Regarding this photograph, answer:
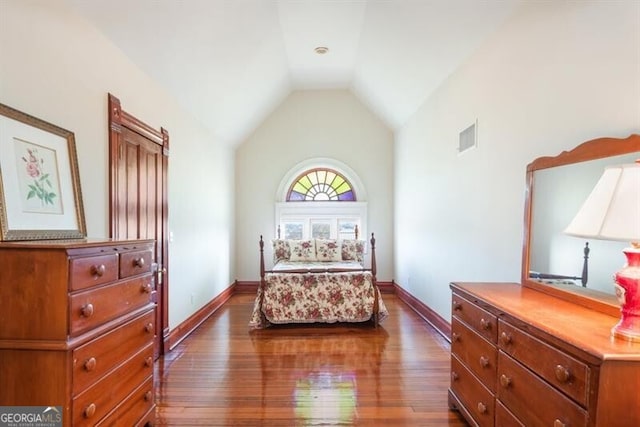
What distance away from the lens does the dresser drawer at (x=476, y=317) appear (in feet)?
6.06

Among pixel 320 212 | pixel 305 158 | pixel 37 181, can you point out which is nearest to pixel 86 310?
pixel 37 181

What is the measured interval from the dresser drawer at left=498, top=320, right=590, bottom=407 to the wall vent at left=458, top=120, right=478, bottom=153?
2.01 meters

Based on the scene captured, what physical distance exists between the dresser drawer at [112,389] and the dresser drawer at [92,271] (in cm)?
46

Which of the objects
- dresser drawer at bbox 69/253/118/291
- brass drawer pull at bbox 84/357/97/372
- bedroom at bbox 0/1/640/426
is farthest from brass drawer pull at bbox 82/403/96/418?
bedroom at bbox 0/1/640/426

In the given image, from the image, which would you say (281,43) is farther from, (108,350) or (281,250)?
(108,350)

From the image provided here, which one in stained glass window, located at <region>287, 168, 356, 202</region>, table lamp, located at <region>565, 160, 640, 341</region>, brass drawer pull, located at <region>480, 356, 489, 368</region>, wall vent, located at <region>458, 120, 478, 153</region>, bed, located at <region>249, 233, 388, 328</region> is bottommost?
bed, located at <region>249, 233, 388, 328</region>

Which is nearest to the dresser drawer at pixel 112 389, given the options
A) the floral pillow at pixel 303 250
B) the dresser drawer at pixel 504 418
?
the dresser drawer at pixel 504 418

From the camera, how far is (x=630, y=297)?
1.32 m

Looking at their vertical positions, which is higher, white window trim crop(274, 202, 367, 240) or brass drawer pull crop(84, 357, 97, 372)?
white window trim crop(274, 202, 367, 240)

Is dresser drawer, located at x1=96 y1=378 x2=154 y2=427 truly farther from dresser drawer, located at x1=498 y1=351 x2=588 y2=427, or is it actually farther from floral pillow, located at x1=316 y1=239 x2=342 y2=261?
floral pillow, located at x1=316 y1=239 x2=342 y2=261

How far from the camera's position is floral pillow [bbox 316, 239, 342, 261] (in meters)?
5.70

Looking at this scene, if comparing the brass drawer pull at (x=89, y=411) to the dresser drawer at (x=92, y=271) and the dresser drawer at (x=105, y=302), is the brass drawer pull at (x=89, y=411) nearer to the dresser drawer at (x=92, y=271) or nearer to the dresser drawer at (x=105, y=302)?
the dresser drawer at (x=105, y=302)

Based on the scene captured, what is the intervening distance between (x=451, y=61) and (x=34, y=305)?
376 centimetres

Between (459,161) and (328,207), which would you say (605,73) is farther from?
(328,207)
